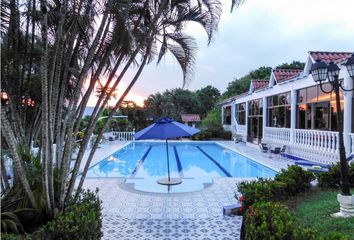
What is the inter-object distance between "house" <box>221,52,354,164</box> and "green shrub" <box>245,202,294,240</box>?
8.45 metres

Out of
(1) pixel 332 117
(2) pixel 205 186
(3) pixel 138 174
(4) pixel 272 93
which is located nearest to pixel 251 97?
(4) pixel 272 93

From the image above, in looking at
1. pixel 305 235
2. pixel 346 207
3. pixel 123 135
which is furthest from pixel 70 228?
pixel 123 135

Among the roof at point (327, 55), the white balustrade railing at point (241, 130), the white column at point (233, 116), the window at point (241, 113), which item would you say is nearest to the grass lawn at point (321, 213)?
the roof at point (327, 55)

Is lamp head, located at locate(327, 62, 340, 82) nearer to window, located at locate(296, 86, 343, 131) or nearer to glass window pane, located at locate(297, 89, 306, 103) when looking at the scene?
window, located at locate(296, 86, 343, 131)

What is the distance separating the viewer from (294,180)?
23.3 ft

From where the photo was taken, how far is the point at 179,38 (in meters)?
5.90

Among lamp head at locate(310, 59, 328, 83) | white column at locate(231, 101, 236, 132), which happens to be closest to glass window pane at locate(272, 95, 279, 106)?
white column at locate(231, 101, 236, 132)

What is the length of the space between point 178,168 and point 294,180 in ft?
27.5

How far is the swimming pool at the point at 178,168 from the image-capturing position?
10.3 meters

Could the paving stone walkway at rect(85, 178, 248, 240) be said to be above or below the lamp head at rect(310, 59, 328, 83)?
below

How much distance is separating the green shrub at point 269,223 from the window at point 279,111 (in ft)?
48.0

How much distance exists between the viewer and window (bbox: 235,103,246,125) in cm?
2786

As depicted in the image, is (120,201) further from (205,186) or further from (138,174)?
(138,174)

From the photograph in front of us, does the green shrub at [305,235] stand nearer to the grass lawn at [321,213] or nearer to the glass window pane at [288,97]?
the grass lawn at [321,213]
